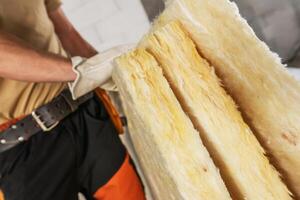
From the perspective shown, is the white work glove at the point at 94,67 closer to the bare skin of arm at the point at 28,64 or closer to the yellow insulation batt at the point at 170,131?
the bare skin of arm at the point at 28,64

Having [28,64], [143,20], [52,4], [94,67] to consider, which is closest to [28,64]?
[28,64]

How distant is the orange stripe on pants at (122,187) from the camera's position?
4.25 feet

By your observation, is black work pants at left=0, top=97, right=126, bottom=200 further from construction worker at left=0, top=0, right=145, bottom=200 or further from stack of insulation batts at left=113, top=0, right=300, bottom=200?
stack of insulation batts at left=113, top=0, right=300, bottom=200

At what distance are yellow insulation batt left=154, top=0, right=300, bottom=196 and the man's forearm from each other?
1.43 ft

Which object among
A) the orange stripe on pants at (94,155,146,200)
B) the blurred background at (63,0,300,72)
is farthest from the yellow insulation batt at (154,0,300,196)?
the blurred background at (63,0,300,72)

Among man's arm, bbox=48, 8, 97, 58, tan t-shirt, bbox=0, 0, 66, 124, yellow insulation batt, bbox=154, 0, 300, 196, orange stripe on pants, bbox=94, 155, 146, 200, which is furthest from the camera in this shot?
man's arm, bbox=48, 8, 97, 58

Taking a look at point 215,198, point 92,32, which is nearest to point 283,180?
point 215,198

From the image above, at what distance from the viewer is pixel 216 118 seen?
54 cm

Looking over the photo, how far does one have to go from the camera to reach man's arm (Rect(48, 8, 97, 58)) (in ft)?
4.60

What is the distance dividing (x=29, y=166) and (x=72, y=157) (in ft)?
0.46

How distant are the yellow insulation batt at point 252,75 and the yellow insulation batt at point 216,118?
0.02 meters

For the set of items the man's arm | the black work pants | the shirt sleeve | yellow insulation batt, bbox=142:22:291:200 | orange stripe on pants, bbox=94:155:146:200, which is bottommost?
orange stripe on pants, bbox=94:155:146:200

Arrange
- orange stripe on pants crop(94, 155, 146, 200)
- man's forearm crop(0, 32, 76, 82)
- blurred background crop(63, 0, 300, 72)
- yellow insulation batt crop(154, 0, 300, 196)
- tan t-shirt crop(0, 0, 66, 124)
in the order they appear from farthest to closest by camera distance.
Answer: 1. blurred background crop(63, 0, 300, 72)
2. orange stripe on pants crop(94, 155, 146, 200)
3. tan t-shirt crop(0, 0, 66, 124)
4. man's forearm crop(0, 32, 76, 82)
5. yellow insulation batt crop(154, 0, 300, 196)

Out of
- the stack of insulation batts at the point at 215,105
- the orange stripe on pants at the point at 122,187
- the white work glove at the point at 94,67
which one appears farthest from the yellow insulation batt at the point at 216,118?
the orange stripe on pants at the point at 122,187
